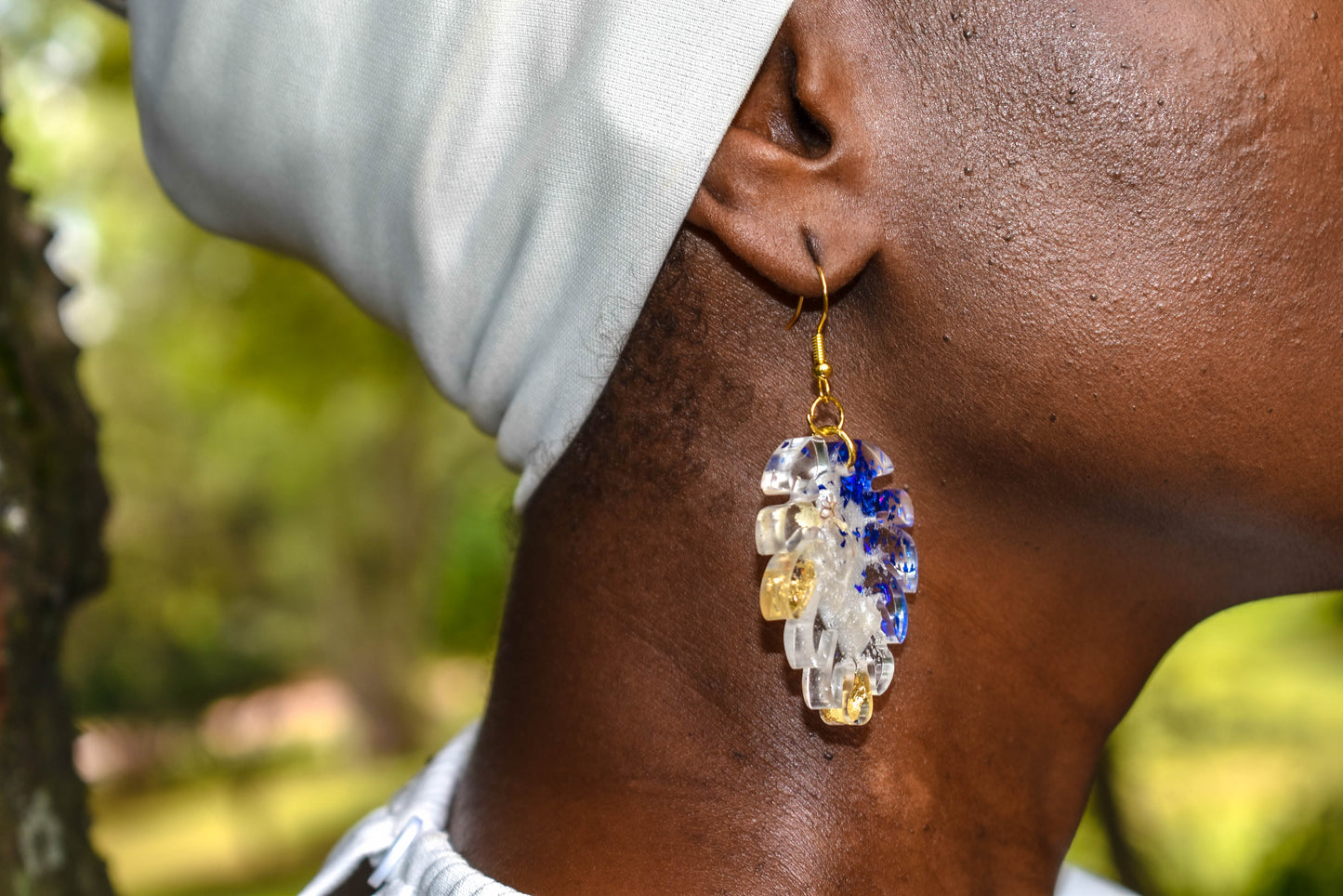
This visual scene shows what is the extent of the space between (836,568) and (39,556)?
4.14ft

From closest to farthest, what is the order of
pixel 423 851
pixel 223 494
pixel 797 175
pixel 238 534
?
pixel 797 175, pixel 423 851, pixel 223 494, pixel 238 534

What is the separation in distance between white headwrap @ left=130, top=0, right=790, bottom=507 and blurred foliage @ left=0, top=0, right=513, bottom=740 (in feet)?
22.8

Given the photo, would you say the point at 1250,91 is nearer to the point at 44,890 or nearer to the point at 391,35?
the point at 391,35

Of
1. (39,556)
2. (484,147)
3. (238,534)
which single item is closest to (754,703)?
(484,147)

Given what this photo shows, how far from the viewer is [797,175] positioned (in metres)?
1.19

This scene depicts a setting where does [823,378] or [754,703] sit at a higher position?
[823,378]

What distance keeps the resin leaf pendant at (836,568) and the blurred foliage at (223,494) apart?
290 inches

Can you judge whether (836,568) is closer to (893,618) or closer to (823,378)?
(893,618)

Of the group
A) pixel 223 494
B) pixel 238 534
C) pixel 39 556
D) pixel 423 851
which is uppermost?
pixel 423 851

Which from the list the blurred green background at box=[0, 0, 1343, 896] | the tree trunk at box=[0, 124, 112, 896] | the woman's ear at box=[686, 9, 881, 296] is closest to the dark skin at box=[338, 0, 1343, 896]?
the woman's ear at box=[686, 9, 881, 296]

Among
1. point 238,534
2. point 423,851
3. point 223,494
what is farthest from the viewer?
point 238,534

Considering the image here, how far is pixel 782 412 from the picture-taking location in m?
1.25

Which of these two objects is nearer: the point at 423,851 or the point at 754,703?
the point at 754,703

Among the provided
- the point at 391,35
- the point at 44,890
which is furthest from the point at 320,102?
the point at 44,890
